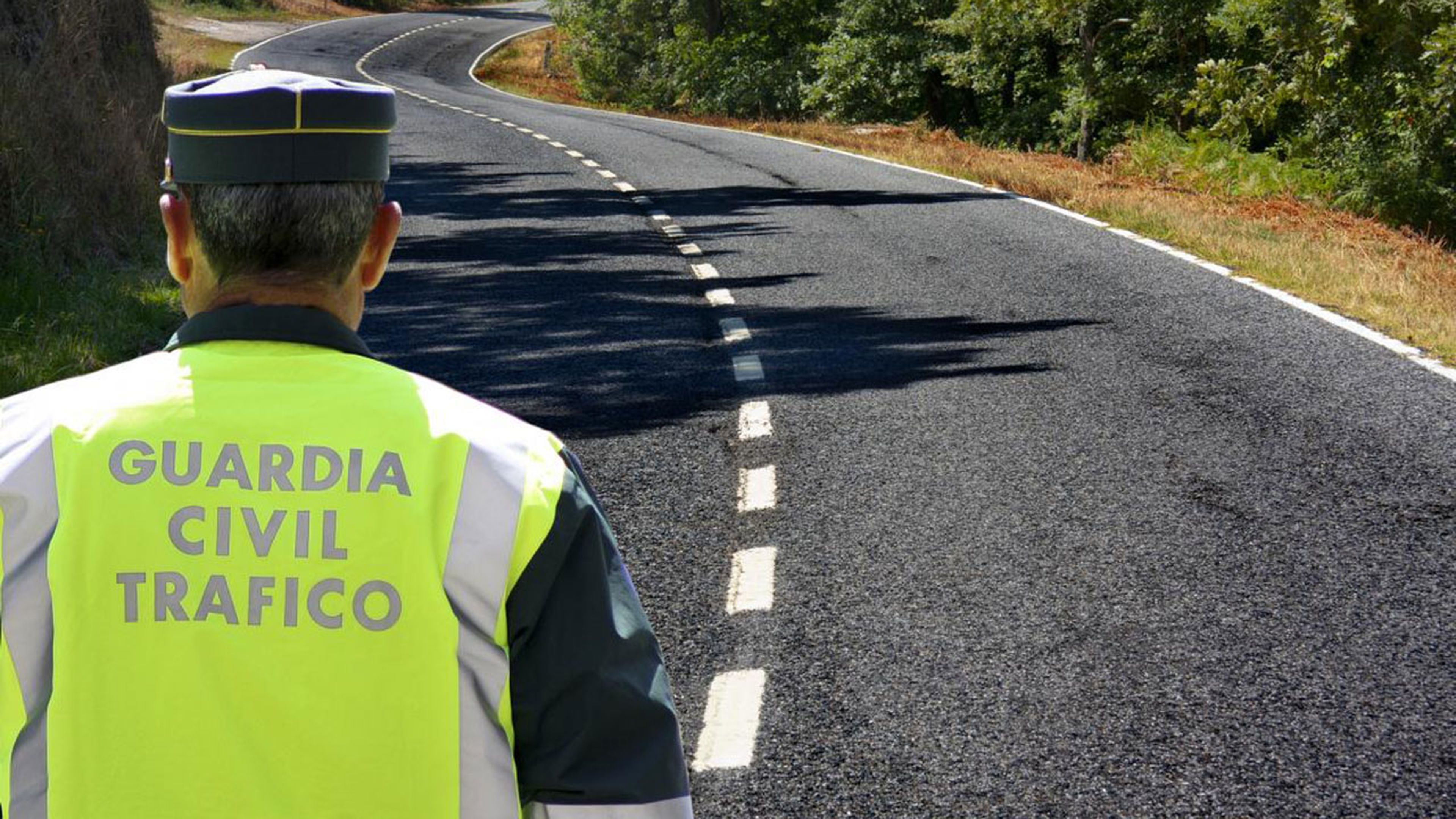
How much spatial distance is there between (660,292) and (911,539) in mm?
6110

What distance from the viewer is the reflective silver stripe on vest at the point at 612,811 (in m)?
1.71

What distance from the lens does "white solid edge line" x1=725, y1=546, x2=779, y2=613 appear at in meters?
5.54

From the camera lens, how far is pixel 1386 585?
565 cm

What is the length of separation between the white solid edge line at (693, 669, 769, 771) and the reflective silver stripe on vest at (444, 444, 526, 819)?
8.81ft

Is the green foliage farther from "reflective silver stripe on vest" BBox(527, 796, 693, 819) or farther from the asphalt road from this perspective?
"reflective silver stripe on vest" BBox(527, 796, 693, 819)

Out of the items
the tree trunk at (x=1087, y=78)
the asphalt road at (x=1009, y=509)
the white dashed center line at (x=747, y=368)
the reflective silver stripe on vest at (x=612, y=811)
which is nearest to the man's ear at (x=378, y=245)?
the reflective silver stripe on vest at (x=612, y=811)

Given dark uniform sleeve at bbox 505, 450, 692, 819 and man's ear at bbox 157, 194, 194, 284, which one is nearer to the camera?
dark uniform sleeve at bbox 505, 450, 692, 819

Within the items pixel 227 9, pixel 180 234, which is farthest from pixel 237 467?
pixel 227 9

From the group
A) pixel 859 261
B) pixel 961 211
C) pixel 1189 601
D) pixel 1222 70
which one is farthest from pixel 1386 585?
pixel 1222 70

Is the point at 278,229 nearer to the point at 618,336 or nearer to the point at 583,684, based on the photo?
the point at 583,684

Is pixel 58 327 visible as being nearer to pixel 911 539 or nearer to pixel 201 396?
pixel 911 539

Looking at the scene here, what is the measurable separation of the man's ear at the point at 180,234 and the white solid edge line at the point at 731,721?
274cm

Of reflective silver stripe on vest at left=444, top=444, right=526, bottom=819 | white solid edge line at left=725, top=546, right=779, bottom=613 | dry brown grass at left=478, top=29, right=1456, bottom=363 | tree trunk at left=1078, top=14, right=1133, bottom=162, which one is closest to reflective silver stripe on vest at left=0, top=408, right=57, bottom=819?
reflective silver stripe on vest at left=444, top=444, right=526, bottom=819

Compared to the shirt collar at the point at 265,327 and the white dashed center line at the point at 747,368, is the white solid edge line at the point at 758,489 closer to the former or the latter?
the white dashed center line at the point at 747,368
